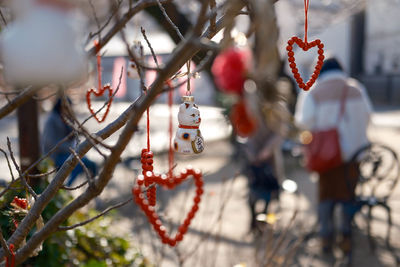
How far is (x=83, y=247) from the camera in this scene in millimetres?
2945

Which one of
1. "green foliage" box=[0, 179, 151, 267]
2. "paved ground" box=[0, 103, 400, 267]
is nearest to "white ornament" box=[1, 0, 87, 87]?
"paved ground" box=[0, 103, 400, 267]

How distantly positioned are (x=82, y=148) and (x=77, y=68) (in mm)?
691

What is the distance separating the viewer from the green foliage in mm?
2467

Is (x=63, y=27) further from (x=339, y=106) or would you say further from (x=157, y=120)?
(x=157, y=120)

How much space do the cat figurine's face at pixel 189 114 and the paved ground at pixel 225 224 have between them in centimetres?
51

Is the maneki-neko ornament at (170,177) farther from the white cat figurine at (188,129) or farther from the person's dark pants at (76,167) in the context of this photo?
the person's dark pants at (76,167)

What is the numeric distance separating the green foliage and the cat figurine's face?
1.11 m

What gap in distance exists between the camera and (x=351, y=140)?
165 inches

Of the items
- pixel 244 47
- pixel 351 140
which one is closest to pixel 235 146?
pixel 351 140

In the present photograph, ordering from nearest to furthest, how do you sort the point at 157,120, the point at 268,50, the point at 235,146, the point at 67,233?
the point at 268,50 → the point at 67,233 → the point at 235,146 → the point at 157,120

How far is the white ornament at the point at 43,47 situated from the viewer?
0.64m

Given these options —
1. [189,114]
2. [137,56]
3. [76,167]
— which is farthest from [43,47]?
[76,167]

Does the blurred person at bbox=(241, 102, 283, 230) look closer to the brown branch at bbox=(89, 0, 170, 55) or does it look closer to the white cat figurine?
the brown branch at bbox=(89, 0, 170, 55)

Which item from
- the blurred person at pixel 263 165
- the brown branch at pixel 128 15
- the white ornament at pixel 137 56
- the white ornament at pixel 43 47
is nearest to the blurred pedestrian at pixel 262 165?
the blurred person at pixel 263 165
